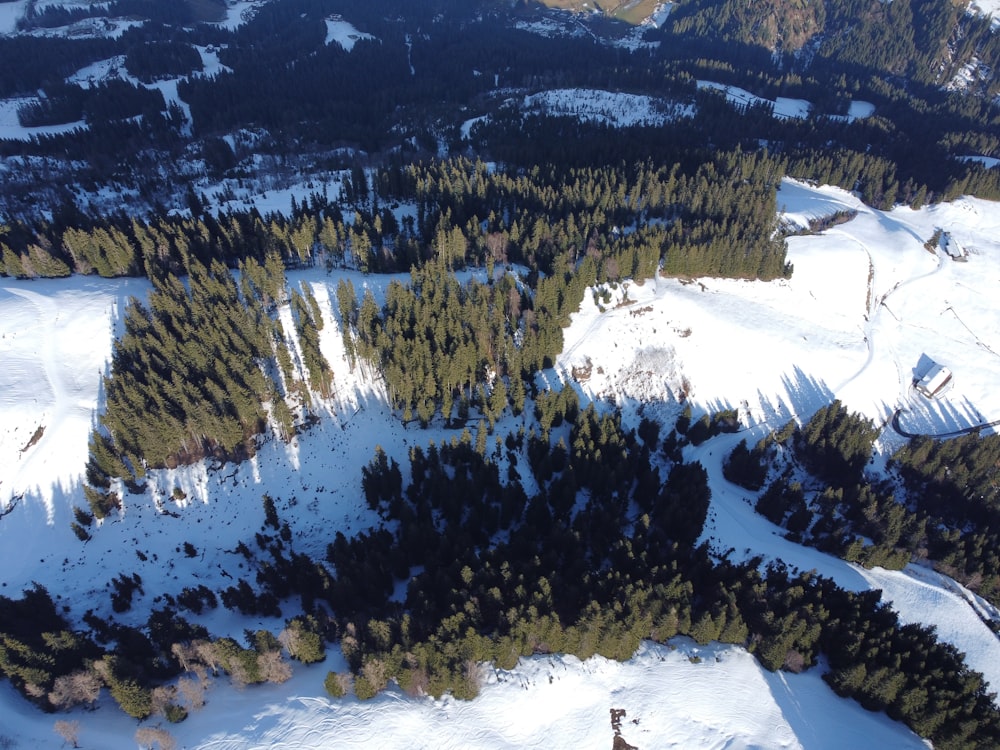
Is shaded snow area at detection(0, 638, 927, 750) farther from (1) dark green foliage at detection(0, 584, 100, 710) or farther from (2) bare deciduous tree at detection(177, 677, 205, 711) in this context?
(1) dark green foliage at detection(0, 584, 100, 710)

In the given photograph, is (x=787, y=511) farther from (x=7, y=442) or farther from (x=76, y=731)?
(x=7, y=442)

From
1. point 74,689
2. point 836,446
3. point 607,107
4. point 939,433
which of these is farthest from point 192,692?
point 607,107

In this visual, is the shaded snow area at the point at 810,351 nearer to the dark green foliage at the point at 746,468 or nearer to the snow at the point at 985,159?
the dark green foliage at the point at 746,468

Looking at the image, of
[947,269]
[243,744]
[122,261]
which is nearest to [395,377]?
[243,744]

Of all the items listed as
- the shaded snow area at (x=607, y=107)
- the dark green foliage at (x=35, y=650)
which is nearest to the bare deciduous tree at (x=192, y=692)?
the dark green foliage at (x=35, y=650)

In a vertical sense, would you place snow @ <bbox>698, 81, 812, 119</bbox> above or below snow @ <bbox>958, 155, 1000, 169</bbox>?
above

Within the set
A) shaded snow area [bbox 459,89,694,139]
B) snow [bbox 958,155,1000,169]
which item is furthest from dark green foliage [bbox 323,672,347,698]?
snow [bbox 958,155,1000,169]

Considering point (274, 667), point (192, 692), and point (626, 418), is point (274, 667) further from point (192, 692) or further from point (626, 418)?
point (626, 418)
